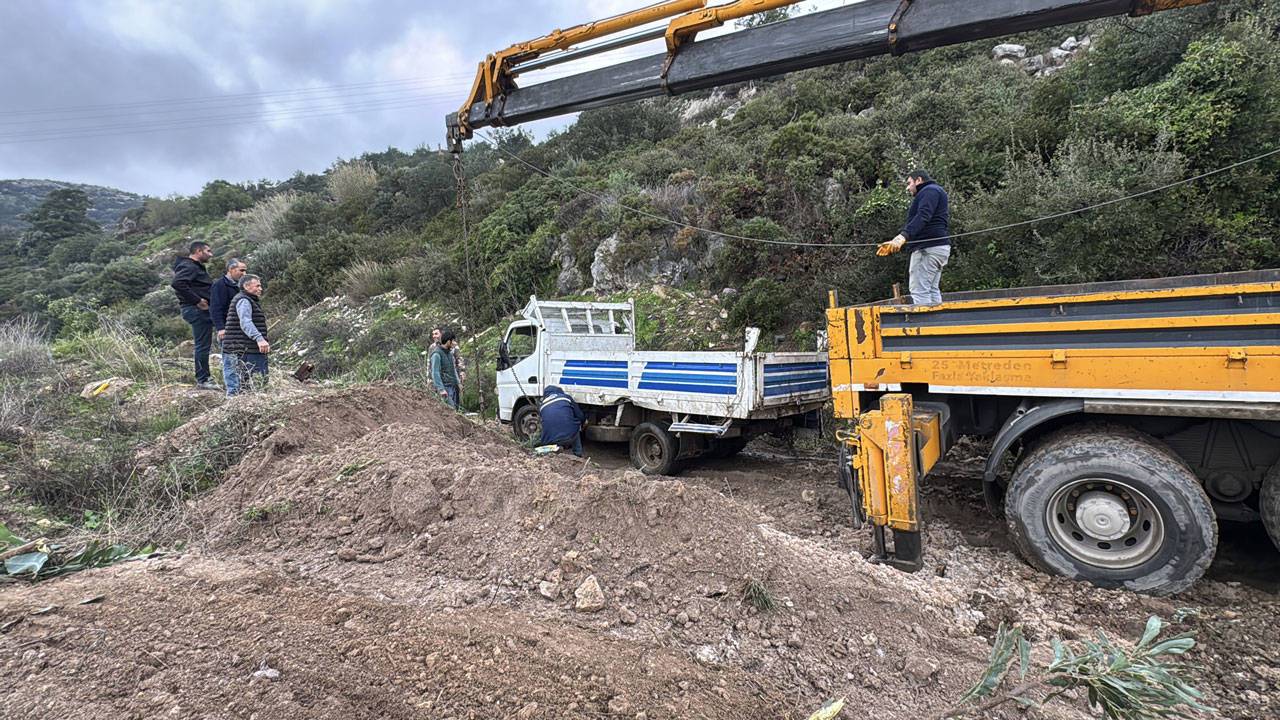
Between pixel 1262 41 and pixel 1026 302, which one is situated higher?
pixel 1262 41

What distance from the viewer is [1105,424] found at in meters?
3.65

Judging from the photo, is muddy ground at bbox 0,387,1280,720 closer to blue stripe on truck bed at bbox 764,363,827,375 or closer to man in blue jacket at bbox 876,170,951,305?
blue stripe on truck bed at bbox 764,363,827,375

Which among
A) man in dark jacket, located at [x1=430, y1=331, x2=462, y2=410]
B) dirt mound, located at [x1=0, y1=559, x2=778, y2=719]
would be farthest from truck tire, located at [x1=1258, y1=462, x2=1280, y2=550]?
man in dark jacket, located at [x1=430, y1=331, x2=462, y2=410]

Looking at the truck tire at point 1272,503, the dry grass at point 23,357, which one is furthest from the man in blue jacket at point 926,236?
the dry grass at point 23,357

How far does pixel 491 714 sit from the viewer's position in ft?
6.68

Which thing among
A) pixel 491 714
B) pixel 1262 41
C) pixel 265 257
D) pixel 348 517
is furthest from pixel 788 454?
pixel 265 257

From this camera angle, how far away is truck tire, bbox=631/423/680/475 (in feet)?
22.3

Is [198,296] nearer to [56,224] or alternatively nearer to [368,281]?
[368,281]

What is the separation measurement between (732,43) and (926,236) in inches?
98.0

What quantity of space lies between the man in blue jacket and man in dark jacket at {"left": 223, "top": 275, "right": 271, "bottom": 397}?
21.7 ft

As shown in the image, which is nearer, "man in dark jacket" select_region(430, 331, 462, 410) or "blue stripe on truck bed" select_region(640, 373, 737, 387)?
"blue stripe on truck bed" select_region(640, 373, 737, 387)

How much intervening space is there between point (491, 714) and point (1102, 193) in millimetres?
8084

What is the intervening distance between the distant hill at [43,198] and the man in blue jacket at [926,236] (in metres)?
66.9

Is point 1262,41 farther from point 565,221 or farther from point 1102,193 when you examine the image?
point 565,221
